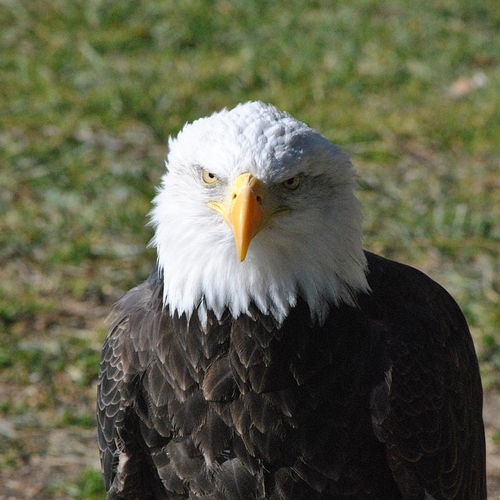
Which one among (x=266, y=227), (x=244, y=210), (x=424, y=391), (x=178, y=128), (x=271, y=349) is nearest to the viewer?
(x=244, y=210)

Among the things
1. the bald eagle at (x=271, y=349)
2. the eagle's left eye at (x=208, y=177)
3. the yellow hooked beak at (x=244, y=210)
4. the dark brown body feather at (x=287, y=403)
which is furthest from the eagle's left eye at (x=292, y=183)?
the dark brown body feather at (x=287, y=403)

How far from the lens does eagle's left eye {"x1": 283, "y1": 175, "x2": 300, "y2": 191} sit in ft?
A: 11.4

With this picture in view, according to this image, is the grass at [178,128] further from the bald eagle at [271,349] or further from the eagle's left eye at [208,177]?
the eagle's left eye at [208,177]

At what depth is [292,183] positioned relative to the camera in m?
3.50

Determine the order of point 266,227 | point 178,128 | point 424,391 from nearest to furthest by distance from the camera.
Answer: point 266,227, point 424,391, point 178,128

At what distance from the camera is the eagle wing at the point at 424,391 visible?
373cm

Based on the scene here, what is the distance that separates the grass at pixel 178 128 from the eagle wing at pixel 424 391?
1.52 meters

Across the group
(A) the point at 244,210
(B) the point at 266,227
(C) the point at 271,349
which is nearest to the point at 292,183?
(B) the point at 266,227

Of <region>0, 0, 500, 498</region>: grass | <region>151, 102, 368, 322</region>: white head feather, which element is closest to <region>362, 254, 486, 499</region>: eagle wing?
<region>151, 102, 368, 322</region>: white head feather

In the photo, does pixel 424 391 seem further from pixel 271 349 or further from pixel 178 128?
pixel 178 128

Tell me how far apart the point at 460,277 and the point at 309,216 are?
116 inches

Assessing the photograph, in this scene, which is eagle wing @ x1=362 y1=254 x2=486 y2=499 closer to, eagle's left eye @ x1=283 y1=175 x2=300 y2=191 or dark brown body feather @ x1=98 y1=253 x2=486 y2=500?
dark brown body feather @ x1=98 y1=253 x2=486 y2=500

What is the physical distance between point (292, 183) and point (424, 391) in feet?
3.03

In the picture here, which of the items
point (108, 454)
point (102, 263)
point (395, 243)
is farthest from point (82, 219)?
point (108, 454)
